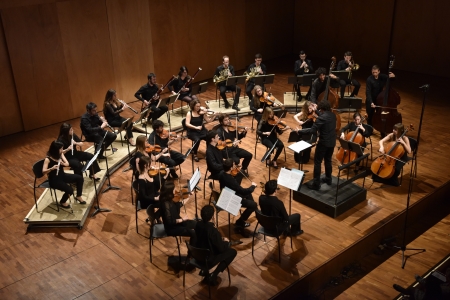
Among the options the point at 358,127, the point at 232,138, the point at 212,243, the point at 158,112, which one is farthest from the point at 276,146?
the point at 212,243

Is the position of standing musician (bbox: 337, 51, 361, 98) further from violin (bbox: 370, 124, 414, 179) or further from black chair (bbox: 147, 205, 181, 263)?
black chair (bbox: 147, 205, 181, 263)

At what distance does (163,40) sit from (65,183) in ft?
19.5

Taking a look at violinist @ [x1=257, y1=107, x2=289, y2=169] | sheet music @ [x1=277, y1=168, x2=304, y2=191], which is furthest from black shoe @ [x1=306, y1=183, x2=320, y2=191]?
sheet music @ [x1=277, y1=168, x2=304, y2=191]

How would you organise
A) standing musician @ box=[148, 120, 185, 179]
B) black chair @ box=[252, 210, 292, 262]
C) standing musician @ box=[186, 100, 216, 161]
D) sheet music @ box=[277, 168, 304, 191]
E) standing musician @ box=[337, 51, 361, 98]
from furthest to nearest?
standing musician @ box=[337, 51, 361, 98]
standing musician @ box=[186, 100, 216, 161]
standing musician @ box=[148, 120, 185, 179]
sheet music @ box=[277, 168, 304, 191]
black chair @ box=[252, 210, 292, 262]

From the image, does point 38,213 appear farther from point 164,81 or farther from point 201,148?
point 164,81

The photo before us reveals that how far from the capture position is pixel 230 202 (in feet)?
19.2

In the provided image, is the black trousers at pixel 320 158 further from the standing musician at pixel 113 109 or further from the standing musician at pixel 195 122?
the standing musician at pixel 113 109

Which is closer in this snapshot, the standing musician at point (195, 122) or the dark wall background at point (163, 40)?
the standing musician at point (195, 122)

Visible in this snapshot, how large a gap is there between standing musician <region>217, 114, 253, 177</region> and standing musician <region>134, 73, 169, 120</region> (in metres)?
2.05

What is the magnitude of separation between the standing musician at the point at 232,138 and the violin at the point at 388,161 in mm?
1981

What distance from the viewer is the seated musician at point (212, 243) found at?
18.3 feet

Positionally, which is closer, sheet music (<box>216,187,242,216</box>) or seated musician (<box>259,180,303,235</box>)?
sheet music (<box>216,187,242,216</box>)

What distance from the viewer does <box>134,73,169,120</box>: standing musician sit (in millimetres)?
9750

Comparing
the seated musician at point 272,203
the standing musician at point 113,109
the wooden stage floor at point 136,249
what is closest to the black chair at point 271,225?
the seated musician at point 272,203
